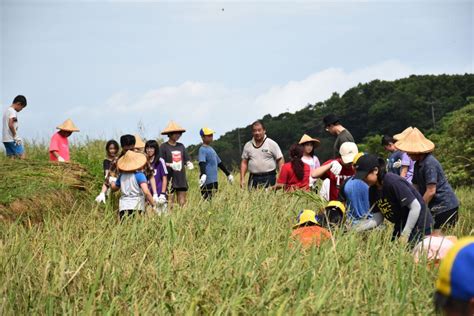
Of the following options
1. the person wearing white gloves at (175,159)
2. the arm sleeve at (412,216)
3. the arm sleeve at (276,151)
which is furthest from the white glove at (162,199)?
the arm sleeve at (412,216)

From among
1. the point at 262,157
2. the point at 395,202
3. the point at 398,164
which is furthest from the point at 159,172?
the point at 395,202

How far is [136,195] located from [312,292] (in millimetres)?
3718

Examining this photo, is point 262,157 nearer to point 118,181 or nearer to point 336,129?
point 336,129

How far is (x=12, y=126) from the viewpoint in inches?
368

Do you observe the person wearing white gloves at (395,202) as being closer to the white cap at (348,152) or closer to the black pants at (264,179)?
the white cap at (348,152)

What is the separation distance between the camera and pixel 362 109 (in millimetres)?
44312

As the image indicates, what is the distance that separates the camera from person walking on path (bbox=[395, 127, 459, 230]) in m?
5.85

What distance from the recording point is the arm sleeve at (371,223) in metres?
5.14

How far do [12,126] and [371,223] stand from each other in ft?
19.5

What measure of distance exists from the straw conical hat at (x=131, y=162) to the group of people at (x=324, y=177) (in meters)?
0.01

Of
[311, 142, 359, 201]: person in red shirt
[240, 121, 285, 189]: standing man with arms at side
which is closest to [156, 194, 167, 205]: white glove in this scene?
[240, 121, 285, 189]: standing man with arms at side

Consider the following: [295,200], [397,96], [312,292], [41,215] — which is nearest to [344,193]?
[295,200]

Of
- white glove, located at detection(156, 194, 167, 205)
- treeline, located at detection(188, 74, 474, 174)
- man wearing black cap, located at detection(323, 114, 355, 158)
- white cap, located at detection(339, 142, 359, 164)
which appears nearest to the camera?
white cap, located at detection(339, 142, 359, 164)

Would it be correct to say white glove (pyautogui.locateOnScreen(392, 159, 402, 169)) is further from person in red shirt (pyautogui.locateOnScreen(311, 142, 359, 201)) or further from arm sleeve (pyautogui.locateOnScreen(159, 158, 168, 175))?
arm sleeve (pyautogui.locateOnScreen(159, 158, 168, 175))
